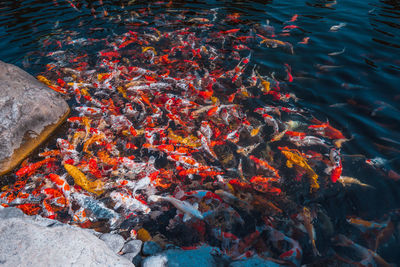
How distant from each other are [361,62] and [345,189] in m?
4.47

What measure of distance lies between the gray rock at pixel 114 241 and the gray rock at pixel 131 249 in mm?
68

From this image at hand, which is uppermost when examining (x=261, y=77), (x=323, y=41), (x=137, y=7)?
(x=137, y=7)

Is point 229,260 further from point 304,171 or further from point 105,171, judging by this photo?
point 105,171

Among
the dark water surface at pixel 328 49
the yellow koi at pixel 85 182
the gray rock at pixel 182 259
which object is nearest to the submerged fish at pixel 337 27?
the dark water surface at pixel 328 49

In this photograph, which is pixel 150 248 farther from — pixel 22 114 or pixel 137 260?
pixel 22 114

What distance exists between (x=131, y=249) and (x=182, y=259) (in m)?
0.75

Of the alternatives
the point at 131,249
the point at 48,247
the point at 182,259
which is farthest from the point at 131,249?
the point at 48,247

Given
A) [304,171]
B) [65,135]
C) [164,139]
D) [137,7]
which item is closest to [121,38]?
[137,7]

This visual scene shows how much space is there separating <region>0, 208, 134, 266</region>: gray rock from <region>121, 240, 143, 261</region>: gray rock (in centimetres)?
37

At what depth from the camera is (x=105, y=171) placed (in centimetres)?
455

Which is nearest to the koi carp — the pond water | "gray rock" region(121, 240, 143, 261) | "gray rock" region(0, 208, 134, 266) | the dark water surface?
"gray rock" region(121, 240, 143, 261)

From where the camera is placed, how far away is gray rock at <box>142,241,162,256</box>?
3.35 meters

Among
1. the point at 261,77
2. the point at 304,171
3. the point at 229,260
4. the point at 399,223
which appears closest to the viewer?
Result: the point at 229,260

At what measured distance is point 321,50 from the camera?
7562 millimetres
